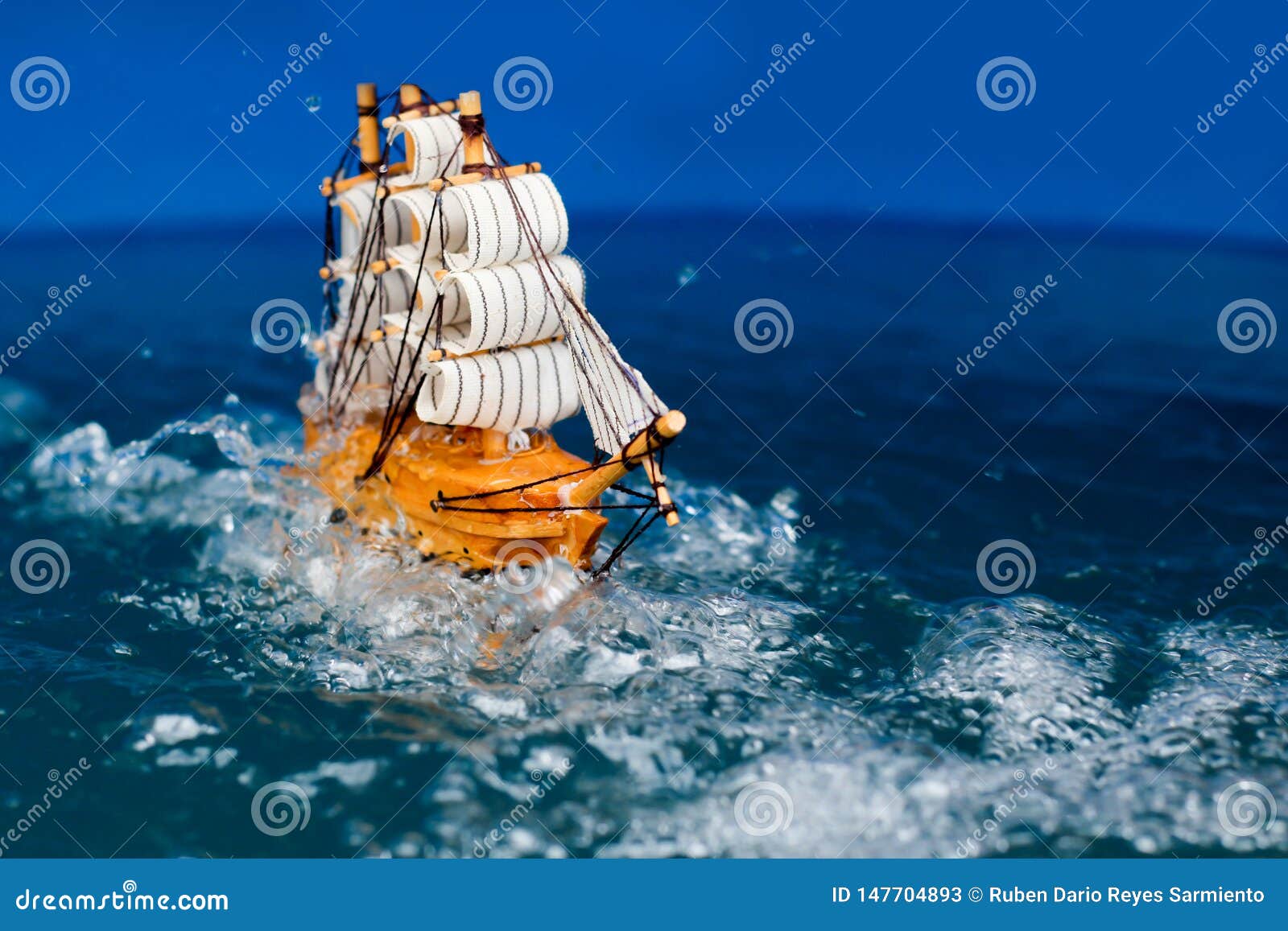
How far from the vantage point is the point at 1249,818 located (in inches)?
403

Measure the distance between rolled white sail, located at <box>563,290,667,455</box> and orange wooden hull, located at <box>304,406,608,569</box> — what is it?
0.58 meters

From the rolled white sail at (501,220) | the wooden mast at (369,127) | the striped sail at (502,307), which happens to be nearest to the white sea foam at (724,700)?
the striped sail at (502,307)

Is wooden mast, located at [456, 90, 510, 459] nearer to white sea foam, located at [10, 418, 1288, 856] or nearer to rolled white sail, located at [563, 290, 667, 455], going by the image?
rolled white sail, located at [563, 290, 667, 455]

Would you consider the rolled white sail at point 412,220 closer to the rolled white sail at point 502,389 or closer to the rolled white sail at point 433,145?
the rolled white sail at point 433,145

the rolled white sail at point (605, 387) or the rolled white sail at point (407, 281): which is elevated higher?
the rolled white sail at point (407, 281)

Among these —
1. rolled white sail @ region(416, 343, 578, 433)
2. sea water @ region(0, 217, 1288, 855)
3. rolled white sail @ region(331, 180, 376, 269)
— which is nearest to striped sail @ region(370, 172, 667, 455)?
rolled white sail @ region(416, 343, 578, 433)

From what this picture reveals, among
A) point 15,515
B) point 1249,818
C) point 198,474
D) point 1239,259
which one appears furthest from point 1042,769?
point 1239,259

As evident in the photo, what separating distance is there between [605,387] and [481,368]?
1.22m

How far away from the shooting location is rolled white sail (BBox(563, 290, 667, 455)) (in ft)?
38.2

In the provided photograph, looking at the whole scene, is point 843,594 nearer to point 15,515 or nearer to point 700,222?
point 15,515

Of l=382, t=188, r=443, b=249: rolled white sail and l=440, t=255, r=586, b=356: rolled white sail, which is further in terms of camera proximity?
l=382, t=188, r=443, b=249: rolled white sail

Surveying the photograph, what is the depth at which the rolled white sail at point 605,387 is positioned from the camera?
11656 mm

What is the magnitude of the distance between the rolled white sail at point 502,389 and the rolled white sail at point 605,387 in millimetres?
216
